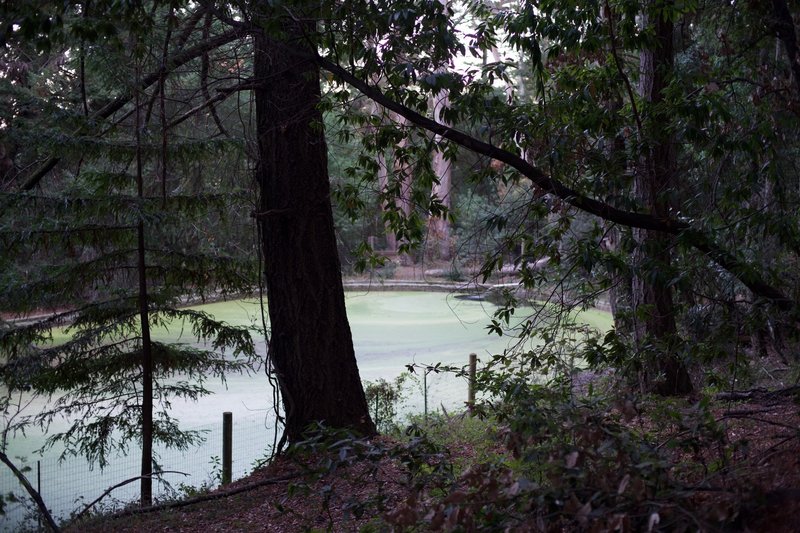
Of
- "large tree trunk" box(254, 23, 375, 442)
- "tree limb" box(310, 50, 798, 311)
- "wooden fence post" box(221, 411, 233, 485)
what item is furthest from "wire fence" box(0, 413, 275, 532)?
"tree limb" box(310, 50, 798, 311)

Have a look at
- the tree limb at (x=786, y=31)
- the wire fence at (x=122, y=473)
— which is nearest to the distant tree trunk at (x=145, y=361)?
the wire fence at (x=122, y=473)

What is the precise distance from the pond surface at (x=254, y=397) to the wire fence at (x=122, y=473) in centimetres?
1

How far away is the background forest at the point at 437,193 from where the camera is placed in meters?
4.12

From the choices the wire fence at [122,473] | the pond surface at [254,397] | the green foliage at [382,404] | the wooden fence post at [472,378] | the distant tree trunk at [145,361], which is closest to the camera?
the wooden fence post at [472,378]

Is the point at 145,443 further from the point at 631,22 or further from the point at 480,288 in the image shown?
the point at 631,22

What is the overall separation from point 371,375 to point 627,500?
10634 mm

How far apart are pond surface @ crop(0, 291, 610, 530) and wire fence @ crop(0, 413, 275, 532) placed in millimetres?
12

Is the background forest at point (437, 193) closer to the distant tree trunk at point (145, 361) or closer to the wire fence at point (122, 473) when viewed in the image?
the distant tree trunk at point (145, 361)

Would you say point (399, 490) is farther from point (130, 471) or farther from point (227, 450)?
point (130, 471)

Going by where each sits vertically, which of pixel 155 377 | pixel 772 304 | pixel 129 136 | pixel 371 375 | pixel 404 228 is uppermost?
pixel 129 136

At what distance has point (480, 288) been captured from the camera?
16.2 feet

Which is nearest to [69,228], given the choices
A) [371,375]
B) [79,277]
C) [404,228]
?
[79,277]

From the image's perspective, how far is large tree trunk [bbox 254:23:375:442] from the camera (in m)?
6.06

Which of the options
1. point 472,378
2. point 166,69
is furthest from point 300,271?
point 472,378
